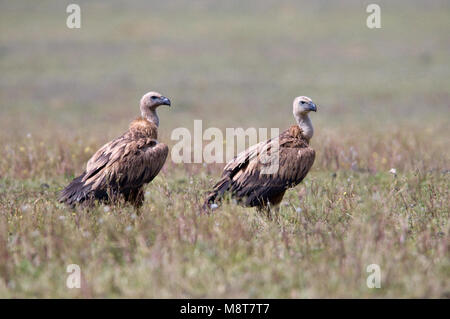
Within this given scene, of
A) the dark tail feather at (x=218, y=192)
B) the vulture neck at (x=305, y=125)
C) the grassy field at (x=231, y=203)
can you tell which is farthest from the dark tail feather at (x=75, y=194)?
the vulture neck at (x=305, y=125)

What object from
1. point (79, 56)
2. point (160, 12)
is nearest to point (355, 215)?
point (79, 56)

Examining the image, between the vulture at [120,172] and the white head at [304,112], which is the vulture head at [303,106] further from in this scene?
the vulture at [120,172]

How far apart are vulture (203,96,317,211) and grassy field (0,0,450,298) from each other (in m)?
0.20

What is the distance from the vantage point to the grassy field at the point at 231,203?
5.50 m

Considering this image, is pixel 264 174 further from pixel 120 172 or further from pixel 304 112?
pixel 120 172

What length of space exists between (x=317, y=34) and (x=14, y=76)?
16770 millimetres

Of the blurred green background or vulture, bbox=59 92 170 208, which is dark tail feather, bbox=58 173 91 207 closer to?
vulture, bbox=59 92 170 208

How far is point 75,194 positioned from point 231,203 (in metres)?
1.83

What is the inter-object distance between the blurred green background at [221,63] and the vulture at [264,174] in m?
7.20

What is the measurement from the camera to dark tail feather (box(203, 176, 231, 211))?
738 cm

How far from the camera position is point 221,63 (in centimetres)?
3250

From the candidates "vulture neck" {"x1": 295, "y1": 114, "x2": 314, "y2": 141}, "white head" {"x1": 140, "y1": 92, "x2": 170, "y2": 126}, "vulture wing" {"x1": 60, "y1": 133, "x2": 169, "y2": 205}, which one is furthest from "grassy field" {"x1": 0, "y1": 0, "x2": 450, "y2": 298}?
"white head" {"x1": 140, "y1": 92, "x2": 170, "y2": 126}

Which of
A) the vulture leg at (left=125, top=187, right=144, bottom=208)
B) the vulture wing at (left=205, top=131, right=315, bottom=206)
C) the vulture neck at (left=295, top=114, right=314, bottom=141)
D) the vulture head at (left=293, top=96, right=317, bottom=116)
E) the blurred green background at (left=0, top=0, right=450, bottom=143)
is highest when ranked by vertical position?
the blurred green background at (left=0, top=0, right=450, bottom=143)

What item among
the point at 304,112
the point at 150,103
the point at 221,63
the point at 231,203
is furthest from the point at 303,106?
the point at 221,63
